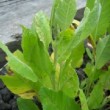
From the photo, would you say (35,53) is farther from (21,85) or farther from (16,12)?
(16,12)

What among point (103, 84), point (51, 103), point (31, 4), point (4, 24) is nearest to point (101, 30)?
point (103, 84)

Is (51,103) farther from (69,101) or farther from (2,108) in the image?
(2,108)

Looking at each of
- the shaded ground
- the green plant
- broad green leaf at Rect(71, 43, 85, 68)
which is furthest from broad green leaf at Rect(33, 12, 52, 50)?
the shaded ground

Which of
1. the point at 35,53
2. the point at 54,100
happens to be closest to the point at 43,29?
the point at 35,53

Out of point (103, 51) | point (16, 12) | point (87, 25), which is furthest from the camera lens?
point (16, 12)

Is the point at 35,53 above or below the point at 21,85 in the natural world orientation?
above
